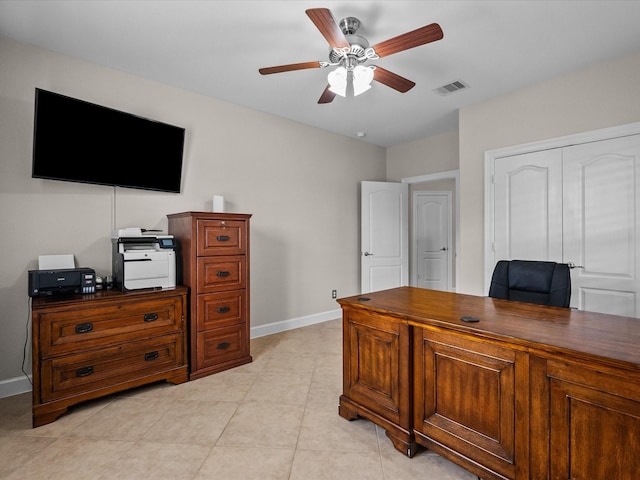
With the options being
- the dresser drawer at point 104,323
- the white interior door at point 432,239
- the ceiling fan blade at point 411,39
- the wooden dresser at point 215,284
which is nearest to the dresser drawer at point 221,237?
the wooden dresser at point 215,284

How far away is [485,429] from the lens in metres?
1.49

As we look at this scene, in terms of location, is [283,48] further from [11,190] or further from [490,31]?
[11,190]

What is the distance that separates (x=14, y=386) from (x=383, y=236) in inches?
171

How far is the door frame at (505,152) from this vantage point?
9.22 ft

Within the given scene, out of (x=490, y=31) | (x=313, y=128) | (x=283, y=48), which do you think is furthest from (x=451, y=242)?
(x=283, y=48)

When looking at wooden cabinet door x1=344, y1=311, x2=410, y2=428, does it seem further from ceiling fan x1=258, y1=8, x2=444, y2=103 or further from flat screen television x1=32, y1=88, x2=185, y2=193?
flat screen television x1=32, y1=88, x2=185, y2=193

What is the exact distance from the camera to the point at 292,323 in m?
4.21

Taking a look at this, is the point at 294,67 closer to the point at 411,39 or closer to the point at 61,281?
the point at 411,39

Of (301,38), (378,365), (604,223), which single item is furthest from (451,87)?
(378,365)

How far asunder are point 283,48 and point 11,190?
234cm

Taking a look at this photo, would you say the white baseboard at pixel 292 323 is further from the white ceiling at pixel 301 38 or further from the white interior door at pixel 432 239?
the white ceiling at pixel 301 38

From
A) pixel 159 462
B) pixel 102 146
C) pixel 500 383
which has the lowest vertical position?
pixel 159 462

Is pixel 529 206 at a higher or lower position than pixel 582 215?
higher

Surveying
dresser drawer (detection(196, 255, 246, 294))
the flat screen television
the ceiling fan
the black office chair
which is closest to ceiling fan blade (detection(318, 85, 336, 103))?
the ceiling fan
